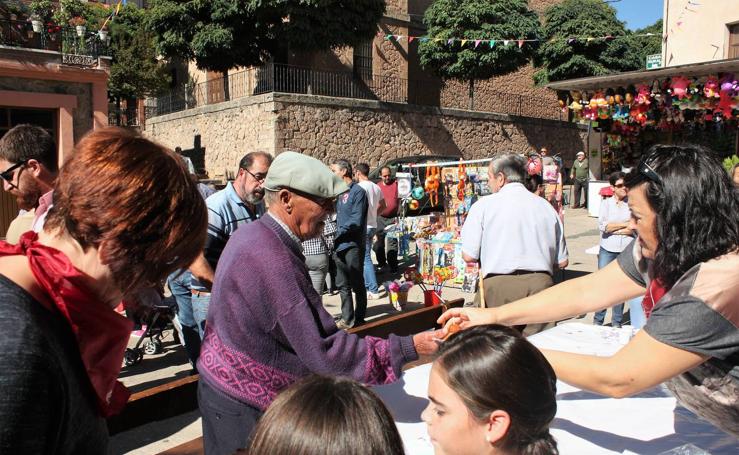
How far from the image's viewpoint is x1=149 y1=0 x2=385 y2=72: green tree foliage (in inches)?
766

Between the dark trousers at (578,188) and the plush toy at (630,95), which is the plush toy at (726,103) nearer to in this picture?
the plush toy at (630,95)

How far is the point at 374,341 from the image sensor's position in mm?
2031

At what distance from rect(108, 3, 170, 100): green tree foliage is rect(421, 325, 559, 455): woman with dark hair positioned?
2694 centimetres

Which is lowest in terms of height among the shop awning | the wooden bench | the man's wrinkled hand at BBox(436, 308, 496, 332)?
the wooden bench

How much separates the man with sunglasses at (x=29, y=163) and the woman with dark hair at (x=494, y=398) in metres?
2.29

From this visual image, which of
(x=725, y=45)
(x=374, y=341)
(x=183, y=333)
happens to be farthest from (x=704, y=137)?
(x=374, y=341)

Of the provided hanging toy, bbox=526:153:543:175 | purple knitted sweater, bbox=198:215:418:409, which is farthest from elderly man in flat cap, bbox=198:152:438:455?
hanging toy, bbox=526:153:543:175

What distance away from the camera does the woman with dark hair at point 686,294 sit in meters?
1.74

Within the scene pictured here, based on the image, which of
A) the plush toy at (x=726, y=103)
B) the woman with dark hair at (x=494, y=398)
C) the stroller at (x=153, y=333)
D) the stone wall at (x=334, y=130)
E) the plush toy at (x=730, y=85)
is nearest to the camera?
the woman with dark hair at (x=494, y=398)

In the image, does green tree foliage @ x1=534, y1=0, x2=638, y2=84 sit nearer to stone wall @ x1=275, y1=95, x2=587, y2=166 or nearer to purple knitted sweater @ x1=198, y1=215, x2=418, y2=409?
stone wall @ x1=275, y1=95, x2=587, y2=166

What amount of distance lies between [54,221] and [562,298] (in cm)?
211

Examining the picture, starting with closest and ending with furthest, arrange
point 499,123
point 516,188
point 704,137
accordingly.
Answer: point 516,188
point 704,137
point 499,123

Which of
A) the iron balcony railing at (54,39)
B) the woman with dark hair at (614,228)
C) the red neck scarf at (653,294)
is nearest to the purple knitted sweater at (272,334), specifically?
the red neck scarf at (653,294)

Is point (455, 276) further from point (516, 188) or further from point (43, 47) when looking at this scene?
point (43, 47)
